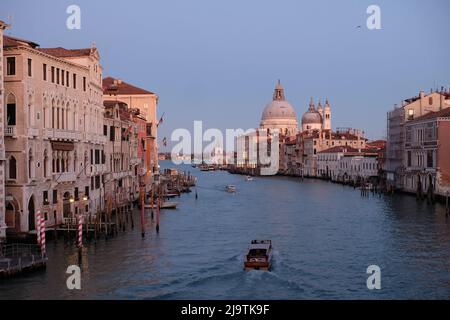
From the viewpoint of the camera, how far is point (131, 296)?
16484mm

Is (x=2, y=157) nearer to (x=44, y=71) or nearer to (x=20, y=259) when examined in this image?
(x=20, y=259)

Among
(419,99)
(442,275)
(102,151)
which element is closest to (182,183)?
(419,99)

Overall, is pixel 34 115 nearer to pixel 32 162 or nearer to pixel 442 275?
pixel 32 162


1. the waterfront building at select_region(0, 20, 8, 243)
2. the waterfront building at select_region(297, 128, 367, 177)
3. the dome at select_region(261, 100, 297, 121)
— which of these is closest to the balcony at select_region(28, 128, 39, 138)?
the waterfront building at select_region(0, 20, 8, 243)

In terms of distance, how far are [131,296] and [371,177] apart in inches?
2250

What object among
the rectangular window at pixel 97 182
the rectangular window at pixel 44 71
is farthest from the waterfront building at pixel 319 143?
the rectangular window at pixel 44 71

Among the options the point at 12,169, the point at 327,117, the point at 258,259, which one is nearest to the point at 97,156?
the point at 12,169

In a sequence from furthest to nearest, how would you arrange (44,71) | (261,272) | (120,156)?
(120,156)
(44,71)
(261,272)

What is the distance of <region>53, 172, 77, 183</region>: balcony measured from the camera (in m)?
24.8

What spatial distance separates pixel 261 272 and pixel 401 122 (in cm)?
3790

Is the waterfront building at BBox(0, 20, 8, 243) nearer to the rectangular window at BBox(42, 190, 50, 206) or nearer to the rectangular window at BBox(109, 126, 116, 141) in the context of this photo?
the rectangular window at BBox(42, 190, 50, 206)

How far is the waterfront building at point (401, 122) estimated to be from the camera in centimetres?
5188

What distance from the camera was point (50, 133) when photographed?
79.2 ft

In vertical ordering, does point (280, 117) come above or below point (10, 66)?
above
